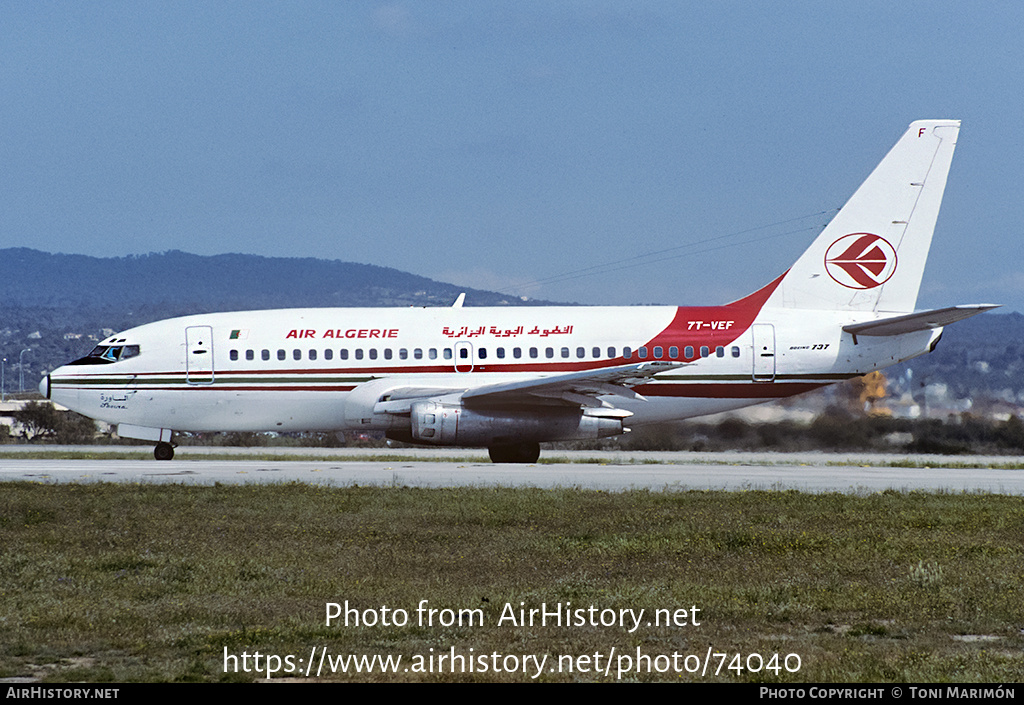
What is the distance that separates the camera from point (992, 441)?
37.4m

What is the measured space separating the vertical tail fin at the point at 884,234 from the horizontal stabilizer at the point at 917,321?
1.54m

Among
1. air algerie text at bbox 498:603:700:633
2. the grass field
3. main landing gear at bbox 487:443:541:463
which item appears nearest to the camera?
the grass field

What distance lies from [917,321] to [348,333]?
1391 cm

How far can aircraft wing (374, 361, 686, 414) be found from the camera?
26.4 m

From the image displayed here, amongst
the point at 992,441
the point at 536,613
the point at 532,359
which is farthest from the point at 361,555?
the point at 992,441

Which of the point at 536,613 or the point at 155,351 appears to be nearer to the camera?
the point at 536,613

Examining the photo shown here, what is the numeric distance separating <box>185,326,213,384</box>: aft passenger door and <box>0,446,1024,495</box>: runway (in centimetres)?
216

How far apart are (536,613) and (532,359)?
18814mm

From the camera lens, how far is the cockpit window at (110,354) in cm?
2912

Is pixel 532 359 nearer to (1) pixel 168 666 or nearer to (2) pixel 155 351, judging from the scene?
(2) pixel 155 351

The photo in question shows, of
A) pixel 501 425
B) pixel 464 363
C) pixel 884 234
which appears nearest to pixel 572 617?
pixel 501 425

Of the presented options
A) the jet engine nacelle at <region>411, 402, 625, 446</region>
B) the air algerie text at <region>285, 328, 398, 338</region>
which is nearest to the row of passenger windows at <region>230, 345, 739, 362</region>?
the air algerie text at <region>285, 328, 398, 338</region>

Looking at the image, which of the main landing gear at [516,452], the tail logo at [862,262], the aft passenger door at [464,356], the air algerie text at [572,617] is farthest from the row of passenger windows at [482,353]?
the air algerie text at [572,617]

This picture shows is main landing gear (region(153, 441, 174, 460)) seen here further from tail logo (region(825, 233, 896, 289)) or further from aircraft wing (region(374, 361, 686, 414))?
tail logo (region(825, 233, 896, 289))
